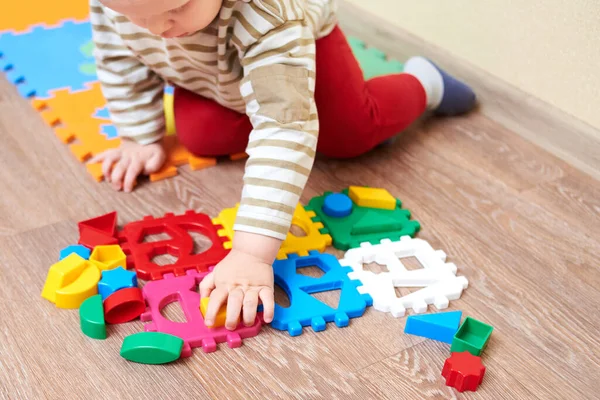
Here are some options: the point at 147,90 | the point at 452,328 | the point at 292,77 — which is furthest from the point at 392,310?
the point at 147,90

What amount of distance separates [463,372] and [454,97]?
0.65 meters

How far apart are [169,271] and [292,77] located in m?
0.29

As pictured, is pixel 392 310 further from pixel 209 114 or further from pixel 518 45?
pixel 518 45

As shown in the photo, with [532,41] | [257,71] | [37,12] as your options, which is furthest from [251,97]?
[37,12]

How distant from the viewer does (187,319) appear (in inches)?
30.0

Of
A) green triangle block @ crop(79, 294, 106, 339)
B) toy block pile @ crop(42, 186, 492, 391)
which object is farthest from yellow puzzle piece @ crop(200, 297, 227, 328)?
green triangle block @ crop(79, 294, 106, 339)

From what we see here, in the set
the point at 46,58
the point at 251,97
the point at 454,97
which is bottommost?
the point at 46,58

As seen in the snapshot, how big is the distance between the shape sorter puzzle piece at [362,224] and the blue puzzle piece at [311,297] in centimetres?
5

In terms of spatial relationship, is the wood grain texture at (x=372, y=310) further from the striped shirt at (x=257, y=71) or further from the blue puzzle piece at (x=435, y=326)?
the striped shirt at (x=257, y=71)

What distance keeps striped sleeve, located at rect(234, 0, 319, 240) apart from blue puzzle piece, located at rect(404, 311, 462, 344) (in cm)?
18

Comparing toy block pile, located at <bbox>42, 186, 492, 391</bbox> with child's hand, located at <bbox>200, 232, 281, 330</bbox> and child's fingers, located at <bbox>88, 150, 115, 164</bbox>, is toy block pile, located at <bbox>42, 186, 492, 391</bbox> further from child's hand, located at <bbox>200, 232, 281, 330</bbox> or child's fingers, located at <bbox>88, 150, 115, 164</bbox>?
child's fingers, located at <bbox>88, 150, 115, 164</bbox>

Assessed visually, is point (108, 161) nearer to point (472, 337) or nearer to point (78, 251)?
point (78, 251)

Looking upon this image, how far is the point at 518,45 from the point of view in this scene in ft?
3.84

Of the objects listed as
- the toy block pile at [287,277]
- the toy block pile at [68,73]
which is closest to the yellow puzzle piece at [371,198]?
the toy block pile at [287,277]
